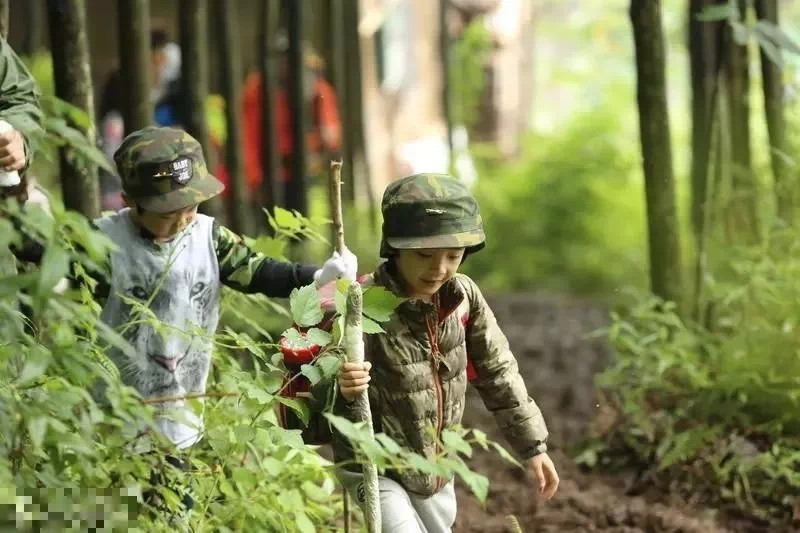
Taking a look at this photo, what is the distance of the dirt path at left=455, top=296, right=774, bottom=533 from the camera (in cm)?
423

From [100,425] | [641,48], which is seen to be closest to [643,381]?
[641,48]

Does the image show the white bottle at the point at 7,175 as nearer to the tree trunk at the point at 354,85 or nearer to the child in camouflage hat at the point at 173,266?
the child in camouflage hat at the point at 173,266

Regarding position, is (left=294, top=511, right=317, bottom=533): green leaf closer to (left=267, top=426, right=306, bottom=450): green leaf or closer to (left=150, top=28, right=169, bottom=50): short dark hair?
(left=267, top=426, right=306, bottom=450): green leaf

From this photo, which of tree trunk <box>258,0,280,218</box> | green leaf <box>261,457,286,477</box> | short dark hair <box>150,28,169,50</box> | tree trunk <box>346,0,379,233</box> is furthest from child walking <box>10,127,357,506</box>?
tree trunk <box>346,0,379,233</box>

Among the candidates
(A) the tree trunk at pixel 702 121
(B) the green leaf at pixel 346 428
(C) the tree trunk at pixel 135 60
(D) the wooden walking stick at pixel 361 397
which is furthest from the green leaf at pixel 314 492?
(A) the tree trunk at pixel 702 121

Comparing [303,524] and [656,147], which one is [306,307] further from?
[656,147]

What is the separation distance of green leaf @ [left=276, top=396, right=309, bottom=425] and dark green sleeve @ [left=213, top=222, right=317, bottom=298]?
1.76ft

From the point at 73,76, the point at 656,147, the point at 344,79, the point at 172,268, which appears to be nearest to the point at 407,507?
the point at 172,268

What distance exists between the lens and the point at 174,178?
10.4 feet

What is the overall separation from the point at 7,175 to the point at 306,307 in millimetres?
934

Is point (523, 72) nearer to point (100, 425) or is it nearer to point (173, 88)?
point (173, 88)

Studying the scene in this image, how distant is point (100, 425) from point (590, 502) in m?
2.32

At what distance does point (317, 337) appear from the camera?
110 inches

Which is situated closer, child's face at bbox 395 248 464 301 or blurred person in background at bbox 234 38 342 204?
child's face at bbox 395 248 464 301
